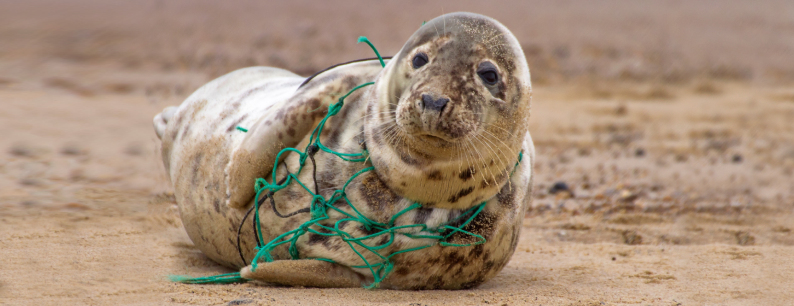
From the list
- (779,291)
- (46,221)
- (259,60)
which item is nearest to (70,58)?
(259,60)

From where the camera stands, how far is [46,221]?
140 inches

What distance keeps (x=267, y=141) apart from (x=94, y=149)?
228 cm

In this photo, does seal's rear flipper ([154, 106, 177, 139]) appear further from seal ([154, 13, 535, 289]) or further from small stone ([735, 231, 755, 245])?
small stone ([735, 231, 755, 245])

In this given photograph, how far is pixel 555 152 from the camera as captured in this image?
698cm

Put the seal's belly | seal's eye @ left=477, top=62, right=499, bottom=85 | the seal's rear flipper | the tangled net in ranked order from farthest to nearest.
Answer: the seal's rear flipper
the seal's belly
the tangled net
seal's eye @ left=477, top=62, right=499, bottom=85

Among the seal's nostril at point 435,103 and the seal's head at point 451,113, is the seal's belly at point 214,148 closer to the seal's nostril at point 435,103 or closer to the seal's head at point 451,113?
the seal's head at point 451,113

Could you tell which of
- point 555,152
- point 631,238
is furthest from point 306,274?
point 555,152

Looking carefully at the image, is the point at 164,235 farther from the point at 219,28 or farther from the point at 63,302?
the point at 219,28

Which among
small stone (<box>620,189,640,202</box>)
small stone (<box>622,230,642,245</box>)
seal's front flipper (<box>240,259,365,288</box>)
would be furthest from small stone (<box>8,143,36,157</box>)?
small stone (<box>620,189,640,202</box>)

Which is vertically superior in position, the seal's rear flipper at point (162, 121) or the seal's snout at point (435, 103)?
the seal's snout at point (435, 103)

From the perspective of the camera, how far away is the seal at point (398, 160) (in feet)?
7.84

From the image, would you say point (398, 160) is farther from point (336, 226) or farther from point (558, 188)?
point (558, 188)

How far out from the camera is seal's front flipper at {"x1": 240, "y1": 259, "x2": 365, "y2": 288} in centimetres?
268

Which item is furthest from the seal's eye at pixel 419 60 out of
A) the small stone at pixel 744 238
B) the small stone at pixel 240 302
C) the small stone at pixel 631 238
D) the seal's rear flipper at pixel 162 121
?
the small stone at pixel 744 238
